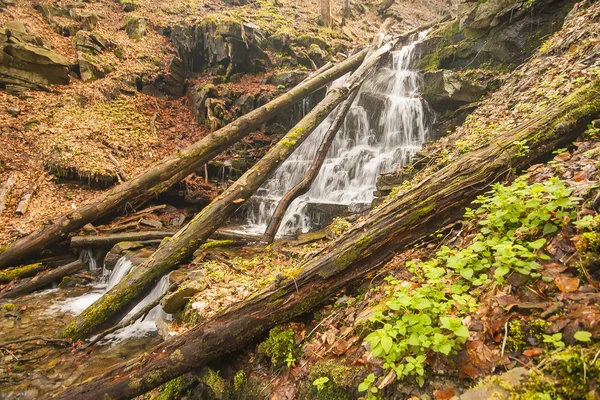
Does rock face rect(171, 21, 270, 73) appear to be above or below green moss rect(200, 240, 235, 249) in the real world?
above

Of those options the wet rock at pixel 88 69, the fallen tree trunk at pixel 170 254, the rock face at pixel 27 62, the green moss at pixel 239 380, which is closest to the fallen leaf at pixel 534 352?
the green moss at pixel 239 380

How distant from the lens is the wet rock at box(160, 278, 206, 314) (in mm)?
4398

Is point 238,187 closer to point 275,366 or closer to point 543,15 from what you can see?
point 275,366

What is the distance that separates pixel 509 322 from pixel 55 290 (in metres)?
8.69

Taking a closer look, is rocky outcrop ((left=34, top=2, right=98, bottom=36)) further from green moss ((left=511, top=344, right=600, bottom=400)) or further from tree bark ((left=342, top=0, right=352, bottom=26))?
green moss ((left=511, top=344, right=600, bottom=400))

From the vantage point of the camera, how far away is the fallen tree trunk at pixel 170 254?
4.80 metres

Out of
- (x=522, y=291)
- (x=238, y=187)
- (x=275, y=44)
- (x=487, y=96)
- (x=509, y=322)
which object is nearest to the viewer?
(x=509, y=322)

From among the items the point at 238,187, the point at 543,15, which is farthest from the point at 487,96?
the point at 238,187

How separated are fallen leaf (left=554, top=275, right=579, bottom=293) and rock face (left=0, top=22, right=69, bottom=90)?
1512 cm

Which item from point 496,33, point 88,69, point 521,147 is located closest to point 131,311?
point 521,147

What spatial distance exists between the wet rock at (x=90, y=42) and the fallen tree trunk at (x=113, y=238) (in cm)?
993

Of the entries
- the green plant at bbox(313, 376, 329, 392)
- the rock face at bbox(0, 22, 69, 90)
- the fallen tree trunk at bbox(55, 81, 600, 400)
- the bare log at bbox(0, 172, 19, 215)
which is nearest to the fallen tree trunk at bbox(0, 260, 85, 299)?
the bare log at bbox(0, 172, 19, 215)

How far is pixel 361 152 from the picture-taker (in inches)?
405

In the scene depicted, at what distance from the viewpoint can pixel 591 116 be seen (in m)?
2.96
